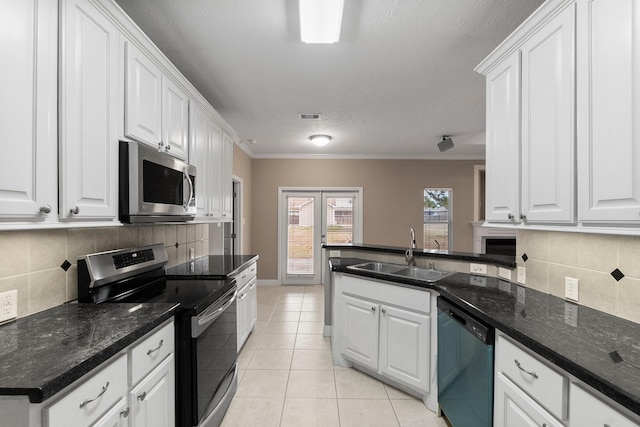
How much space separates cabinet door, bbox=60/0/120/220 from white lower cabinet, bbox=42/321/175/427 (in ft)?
2.17

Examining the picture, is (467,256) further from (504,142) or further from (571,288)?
(504,142)

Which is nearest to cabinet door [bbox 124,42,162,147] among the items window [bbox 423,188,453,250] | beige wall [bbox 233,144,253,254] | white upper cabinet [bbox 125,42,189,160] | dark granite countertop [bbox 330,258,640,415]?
white upper cabinet [bbox 125,42,189,160]

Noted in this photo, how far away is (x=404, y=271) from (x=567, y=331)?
1.63m

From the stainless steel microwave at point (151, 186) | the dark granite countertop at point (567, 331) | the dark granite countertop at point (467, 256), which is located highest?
the stainless steel microwave at point (151, 186)

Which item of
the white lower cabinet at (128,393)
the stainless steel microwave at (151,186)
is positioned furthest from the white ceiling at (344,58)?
the white lower cabinet at (128,393)

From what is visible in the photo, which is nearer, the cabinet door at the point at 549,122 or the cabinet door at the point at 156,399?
the cabinet door at the point at 156,399

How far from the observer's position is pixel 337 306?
282 centimetres

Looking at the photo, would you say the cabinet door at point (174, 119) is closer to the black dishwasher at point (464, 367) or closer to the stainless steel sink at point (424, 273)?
the stainless steel sink at point (424, 273)

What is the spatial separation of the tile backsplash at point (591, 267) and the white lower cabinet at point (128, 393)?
7.13 ft

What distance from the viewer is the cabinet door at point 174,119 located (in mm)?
2129

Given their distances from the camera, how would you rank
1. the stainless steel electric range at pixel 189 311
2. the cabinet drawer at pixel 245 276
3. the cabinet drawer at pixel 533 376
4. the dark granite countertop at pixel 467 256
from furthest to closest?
the cabinet drawer at pixel 245 276, the dark granite countertop at pixel 467 256, the stainless steel electric range at pixel 189 311, the cabinet drawer at pixel 533 376

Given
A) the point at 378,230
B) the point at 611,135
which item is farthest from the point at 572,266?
the point at 378,230

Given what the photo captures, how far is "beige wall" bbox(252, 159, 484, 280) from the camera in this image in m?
6.07

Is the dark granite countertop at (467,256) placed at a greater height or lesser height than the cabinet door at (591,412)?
greater
